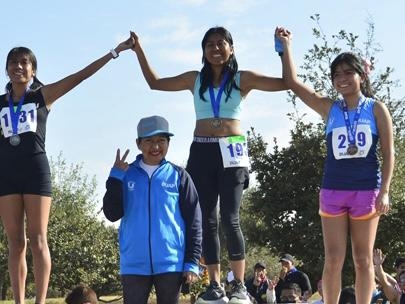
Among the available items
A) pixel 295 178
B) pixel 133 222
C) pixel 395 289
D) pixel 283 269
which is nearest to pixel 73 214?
pixel 295 178

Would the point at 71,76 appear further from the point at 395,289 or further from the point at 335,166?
the point at 395,289

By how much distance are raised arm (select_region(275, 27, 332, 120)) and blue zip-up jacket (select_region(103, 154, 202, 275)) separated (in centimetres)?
153

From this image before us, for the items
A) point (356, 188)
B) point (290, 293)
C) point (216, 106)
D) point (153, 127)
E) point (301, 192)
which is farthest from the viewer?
point (301, 192)

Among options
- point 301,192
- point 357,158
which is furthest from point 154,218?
point 301,192

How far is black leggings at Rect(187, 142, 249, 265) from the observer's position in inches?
261

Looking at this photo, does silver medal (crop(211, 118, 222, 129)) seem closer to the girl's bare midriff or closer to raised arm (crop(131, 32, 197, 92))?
the girl's bare midriff

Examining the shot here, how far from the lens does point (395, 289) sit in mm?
8852

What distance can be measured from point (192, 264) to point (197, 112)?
6.14ft

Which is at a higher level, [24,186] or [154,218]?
[24,186]

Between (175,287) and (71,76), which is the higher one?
(71,76)

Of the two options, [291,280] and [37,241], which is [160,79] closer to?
[37,241]

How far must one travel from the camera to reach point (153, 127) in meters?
5.70

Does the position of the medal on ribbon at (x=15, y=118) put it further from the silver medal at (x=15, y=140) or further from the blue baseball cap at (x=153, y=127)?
the blue baseball cap at (x=153, y=127)

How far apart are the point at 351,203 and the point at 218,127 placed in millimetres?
1435
